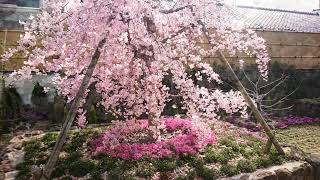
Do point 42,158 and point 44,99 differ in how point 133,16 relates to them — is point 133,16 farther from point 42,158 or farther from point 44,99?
point 44,99

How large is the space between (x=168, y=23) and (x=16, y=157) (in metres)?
5.44

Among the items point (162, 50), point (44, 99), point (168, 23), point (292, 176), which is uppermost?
point (168, 23)

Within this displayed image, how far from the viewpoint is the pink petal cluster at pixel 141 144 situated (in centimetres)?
943

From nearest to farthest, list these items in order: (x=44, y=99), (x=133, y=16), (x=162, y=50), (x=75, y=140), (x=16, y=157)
Result: (x=133, y=16)
(x=162, y=50)
(x=16, y=157)
(x=75, y=140)
(x=44, y=99)

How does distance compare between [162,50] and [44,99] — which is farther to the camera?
[44,99]

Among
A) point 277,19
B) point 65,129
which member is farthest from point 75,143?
point 277,19

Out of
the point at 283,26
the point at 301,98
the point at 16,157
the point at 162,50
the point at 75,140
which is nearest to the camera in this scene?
the point at 162,50

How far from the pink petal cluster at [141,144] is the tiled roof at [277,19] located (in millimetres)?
14125

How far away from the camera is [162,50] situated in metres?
9.36

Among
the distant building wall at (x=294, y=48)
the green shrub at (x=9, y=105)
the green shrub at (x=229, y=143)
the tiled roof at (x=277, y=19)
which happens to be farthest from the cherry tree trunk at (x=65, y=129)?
the tiled roof at (x=277, y=19)

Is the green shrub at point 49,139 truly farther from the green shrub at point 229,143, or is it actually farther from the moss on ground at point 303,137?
the moss on ground at point 303,137

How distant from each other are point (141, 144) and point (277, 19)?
2125cm

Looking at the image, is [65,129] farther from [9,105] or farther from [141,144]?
[9,105]

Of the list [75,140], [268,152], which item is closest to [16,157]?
[75,140]
